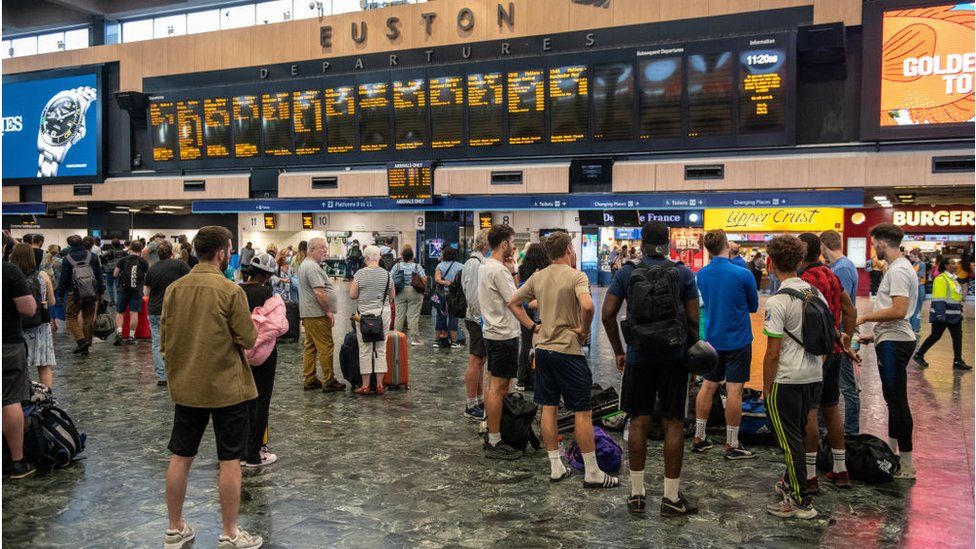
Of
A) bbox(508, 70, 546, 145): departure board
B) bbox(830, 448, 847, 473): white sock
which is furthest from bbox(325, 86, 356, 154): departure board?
bbox(830, 448, 847, 473): white sock

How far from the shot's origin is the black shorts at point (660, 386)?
14.3ft

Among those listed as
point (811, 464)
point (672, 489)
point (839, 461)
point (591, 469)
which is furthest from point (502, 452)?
point (839, 461)

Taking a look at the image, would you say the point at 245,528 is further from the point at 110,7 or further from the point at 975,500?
the point at 110,7

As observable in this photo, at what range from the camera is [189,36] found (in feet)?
60.6

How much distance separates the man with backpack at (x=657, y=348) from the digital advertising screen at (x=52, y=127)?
19440 millimetres

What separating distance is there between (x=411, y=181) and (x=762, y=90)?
24.1 ft

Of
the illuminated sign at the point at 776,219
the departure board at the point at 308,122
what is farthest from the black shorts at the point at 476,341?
the illuminated sign at the point at 776,219

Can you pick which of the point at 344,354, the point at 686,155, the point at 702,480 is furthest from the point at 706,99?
the point at 702,480

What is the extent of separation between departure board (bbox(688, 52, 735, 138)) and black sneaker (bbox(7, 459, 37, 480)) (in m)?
11.5

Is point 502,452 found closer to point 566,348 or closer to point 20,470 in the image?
point 566,348

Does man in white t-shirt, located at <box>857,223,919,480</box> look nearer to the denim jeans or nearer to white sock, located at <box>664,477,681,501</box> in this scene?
white sock, located at <box>664,477,681,501</box>

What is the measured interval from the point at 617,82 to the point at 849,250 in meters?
12.7

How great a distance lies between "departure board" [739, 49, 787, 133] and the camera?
12.4 metres

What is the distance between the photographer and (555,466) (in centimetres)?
507
